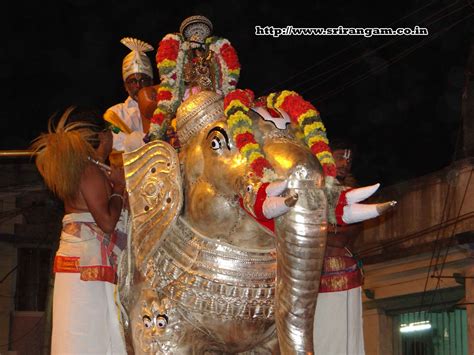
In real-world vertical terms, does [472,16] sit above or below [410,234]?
above

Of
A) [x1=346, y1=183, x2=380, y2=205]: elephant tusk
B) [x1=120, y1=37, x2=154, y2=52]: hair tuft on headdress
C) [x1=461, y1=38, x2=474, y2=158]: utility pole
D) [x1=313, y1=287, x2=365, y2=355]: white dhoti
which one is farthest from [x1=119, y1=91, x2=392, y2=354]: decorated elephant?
[x1=461, y1=38, x2=474, y2=158]: utility pole

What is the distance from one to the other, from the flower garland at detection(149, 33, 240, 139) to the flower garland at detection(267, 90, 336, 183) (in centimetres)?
42

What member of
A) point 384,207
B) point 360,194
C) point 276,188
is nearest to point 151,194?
point 276,188

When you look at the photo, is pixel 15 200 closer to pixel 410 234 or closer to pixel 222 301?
pixel 410 234

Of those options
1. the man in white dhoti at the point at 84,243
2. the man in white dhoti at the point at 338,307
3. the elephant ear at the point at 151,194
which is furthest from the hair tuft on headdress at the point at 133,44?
the man in white dhoti at the point at 338,307

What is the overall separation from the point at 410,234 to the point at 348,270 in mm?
6874

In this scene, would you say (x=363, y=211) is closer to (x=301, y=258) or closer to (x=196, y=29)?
(x=301, y=258)

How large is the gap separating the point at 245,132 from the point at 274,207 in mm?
539

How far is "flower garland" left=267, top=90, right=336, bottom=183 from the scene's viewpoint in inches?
166

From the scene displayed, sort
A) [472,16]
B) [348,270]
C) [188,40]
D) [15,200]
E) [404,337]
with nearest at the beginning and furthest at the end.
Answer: [188,40] → [348,270] → [472,16] → [404,337] → [15,200]

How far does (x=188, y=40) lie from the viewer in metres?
4.89

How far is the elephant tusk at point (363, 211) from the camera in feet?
12.5


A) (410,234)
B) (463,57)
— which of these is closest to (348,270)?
(410,234)

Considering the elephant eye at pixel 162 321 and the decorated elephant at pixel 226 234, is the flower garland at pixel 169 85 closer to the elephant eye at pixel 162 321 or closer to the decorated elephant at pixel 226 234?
the decorated elephant at pixel 226 234
